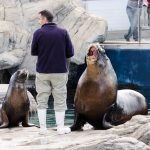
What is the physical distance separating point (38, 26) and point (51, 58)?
887 cm

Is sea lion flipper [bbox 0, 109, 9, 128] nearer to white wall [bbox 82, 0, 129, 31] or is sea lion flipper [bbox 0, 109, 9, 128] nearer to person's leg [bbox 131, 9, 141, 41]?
person's leg [bbox 131, 9, 141, 41]

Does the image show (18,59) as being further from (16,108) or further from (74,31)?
(16,108)

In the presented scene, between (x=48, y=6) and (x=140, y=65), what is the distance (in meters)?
2.88

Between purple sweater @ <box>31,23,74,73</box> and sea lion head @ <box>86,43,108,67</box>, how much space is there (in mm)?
339

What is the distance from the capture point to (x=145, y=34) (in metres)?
16.9

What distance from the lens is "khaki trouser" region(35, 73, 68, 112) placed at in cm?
730

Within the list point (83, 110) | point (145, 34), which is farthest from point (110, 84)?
point (145, 34)

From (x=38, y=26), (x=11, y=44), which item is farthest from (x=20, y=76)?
(x=38, y=26)

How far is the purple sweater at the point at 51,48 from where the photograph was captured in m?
7.22

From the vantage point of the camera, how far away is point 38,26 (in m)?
16.0

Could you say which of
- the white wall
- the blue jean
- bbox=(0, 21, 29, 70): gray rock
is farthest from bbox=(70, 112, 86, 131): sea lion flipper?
the white wall

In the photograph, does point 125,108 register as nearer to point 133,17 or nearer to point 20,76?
point 20,76

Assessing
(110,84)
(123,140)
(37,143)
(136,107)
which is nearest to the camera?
(123,140)

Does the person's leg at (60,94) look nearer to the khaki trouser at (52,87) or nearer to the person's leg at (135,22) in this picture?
the khaki trouser at (52,87)
